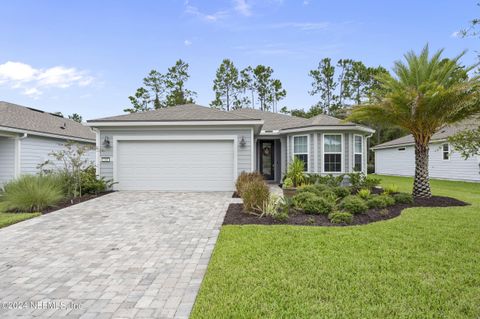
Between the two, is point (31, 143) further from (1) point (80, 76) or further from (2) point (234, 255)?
(2) point (234, 255)

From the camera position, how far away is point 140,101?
31.2 metres

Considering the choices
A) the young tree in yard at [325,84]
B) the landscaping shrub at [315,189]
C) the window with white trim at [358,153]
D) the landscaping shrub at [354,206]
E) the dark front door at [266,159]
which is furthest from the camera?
the young tree in yard at [325,84]

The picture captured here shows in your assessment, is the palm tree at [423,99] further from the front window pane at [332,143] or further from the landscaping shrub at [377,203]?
the front window pane at [332,143]

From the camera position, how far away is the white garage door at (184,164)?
37.0 ft

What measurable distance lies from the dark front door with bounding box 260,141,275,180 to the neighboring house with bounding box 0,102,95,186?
1039cm

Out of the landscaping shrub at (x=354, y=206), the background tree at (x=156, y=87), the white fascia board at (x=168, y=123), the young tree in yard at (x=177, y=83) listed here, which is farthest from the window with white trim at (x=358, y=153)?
the background tree at (x=156, y=87)

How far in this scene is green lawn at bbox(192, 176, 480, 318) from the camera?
261 cm

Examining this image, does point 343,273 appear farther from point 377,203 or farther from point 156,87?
point 156,87

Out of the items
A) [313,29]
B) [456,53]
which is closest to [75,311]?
[456,53]

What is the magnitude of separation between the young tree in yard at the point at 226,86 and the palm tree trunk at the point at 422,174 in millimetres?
23051

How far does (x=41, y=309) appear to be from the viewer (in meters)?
2.68

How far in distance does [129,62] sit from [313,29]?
1081 centimetres

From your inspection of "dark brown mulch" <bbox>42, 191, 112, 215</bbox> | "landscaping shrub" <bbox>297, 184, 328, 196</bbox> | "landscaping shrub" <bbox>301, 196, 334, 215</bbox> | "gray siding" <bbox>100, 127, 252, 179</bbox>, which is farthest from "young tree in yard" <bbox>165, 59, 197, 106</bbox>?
"landscaping shrub" <bbox>301, 196, 334, 215</bbox>

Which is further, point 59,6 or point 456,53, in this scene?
point 59,6
